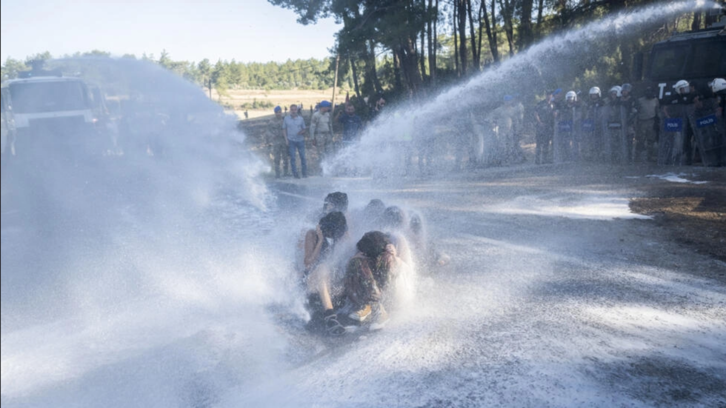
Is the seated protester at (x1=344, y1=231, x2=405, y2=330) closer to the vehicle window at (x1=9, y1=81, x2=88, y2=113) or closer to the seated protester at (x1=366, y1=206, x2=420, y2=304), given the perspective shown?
the seated protester at (x1=366, y1=206, x2=420, y2=304)

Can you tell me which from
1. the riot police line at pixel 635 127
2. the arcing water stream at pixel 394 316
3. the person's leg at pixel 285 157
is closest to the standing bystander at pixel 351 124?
the person's leg at pixel 285 157

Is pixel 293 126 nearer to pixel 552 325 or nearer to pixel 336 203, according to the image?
pixel 336 203

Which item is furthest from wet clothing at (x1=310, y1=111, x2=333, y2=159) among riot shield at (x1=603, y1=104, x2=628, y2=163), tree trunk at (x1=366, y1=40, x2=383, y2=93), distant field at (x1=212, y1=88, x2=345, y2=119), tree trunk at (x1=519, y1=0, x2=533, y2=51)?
distant field at (x1=212, y1=88, x2=345, y2=119)

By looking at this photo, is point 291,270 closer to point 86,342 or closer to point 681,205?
point 86,342

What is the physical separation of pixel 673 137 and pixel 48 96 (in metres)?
15.6

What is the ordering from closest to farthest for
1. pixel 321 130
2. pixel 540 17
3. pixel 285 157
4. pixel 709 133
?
pixel 709 133
pixel 321 130
pixel 285 157
pixel 540 17

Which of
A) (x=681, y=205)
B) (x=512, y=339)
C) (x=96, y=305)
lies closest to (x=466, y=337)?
(x=512, y=339)

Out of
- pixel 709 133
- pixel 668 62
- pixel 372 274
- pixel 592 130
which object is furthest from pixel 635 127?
pixel 372 274

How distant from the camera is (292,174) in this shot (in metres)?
15.4

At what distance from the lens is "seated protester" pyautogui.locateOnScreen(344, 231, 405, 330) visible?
5125 millimetres

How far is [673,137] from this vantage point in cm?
1192

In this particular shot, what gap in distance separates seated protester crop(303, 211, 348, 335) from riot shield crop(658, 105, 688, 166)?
931cm

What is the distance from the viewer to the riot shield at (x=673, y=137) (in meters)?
11.7

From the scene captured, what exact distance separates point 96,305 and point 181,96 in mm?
17998
